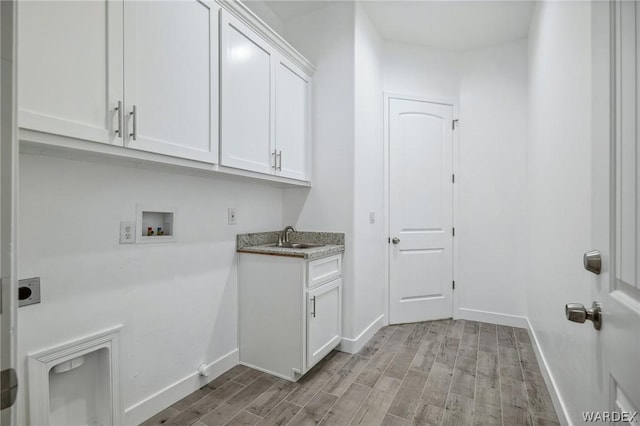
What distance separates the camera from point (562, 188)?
5.62ft

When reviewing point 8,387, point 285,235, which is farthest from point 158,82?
point 285,235

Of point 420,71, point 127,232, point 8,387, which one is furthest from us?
point 420,71

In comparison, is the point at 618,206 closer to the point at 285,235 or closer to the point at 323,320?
the point at 323,320

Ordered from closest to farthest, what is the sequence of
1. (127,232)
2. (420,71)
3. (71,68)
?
(71,68)
(127,232)
(420,71)

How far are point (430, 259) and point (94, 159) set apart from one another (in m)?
2.99

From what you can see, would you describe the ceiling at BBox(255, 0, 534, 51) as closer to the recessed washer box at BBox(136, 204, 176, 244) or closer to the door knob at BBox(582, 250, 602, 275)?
the recessed washer box at BBox(136, 204, 176, 244)

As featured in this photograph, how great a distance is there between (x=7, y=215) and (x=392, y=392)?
2.06 meters

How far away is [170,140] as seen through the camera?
1.45m

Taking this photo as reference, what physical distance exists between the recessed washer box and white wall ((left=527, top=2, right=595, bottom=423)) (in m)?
1.95

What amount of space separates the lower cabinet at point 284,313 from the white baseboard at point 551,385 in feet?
4.63

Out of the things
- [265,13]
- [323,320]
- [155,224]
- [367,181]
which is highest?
[265,13]

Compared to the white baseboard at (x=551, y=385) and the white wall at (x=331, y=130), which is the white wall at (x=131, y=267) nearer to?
the white wall at (x=331, y=130)

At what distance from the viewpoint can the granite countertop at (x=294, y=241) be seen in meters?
2.06

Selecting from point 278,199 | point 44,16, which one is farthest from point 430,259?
point 44,16
